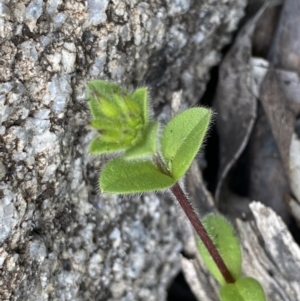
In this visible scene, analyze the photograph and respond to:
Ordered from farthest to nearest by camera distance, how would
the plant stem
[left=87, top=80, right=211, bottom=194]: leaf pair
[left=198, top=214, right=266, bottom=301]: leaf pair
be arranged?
[left=198, top=214, right=266, bottom=301]: leaf pair, the plant stem, [left=87, top=80, right=211, bottom=194]: leaf pair

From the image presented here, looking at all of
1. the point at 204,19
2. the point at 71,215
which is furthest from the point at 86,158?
the point at 204,19

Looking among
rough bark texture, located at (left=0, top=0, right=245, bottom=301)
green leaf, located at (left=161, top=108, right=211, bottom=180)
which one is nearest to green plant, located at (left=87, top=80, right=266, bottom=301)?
green leaf, located at (left=161, top=108, right=211, bottom=180)

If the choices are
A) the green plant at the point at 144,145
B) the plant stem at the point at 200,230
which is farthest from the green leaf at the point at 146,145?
the plant stem at the point at 200,230

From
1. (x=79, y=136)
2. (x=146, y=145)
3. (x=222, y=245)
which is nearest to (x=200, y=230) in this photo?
(x=222, y=245)

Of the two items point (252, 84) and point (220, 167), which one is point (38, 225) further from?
point (252, 84)

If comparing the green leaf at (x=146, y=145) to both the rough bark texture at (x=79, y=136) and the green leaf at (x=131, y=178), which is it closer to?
the green leaf at (x=131, y=178)

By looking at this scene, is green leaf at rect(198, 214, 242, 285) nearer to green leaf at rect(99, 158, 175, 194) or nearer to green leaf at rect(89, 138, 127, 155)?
green leaf at rect(99, 158, 175, 194)

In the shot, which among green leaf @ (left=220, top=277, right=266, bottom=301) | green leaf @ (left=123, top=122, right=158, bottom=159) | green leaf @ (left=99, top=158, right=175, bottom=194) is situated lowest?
green leaf @ (left=220, top=277, right=266, bottom=301)

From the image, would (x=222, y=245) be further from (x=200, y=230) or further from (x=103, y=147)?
(x=103, y=147)
